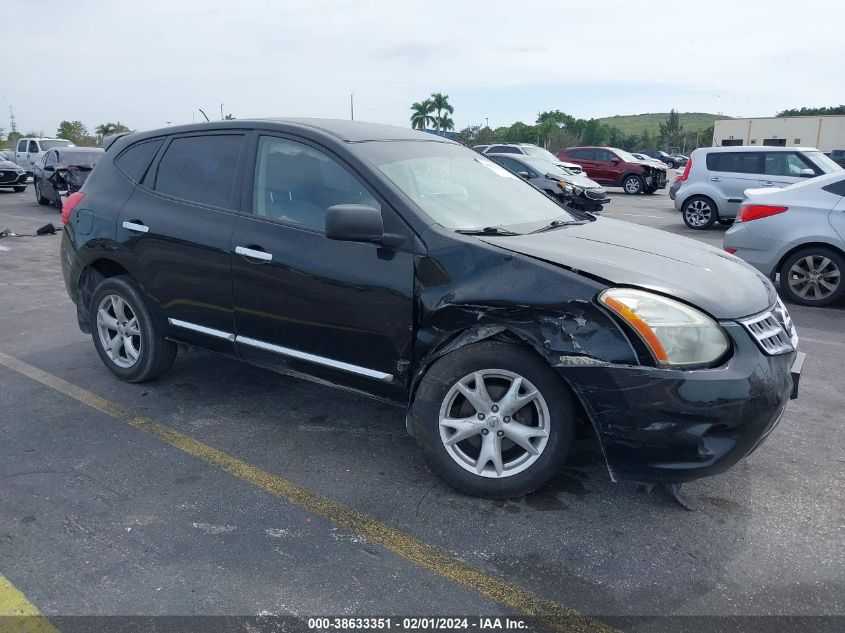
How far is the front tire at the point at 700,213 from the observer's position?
14031 mm

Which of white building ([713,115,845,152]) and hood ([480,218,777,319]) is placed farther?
white building ([713,115,845,152])

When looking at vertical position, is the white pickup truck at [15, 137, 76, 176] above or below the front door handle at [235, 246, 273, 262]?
above

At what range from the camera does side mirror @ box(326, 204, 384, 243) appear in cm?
330

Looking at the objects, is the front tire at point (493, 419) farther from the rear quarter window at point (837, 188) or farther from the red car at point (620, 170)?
the red car at point (620, 170)

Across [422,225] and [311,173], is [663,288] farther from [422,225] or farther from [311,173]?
[311,173]

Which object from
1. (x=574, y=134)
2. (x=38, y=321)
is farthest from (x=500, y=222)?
(x=574, y=134)

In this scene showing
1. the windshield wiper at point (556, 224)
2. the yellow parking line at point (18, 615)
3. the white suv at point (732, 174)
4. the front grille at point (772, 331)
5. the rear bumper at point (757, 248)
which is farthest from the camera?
the white suv at point (732, 174)

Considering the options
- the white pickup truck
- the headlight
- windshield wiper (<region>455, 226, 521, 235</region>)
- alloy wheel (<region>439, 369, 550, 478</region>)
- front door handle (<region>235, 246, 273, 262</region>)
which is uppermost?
the white pickup truck

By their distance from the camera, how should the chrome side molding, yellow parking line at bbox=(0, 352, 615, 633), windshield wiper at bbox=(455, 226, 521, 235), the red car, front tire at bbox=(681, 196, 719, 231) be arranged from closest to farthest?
yellow parking line at bbox=(0, 352, 615, 633)
windshield wiper at bbox=(455, 226, 521, 235)
the chrome side molding
front tire at bbox=(681, 196, 719, 231)
the red car

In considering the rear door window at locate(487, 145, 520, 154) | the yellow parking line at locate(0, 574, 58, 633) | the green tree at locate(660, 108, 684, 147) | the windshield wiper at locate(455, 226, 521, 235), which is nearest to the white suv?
the rear door window at locate(487, 145, 520, 154)

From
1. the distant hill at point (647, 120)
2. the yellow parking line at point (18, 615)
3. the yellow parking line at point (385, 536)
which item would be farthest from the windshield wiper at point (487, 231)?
the distant hill at point (647, 120)

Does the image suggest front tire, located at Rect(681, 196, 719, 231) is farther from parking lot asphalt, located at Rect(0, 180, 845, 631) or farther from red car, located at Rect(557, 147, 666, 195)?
parking lot asphalt, located at Rect(0, 180, 845, 631)

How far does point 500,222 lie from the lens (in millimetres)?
3787

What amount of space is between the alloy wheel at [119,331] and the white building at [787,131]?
207 ft
